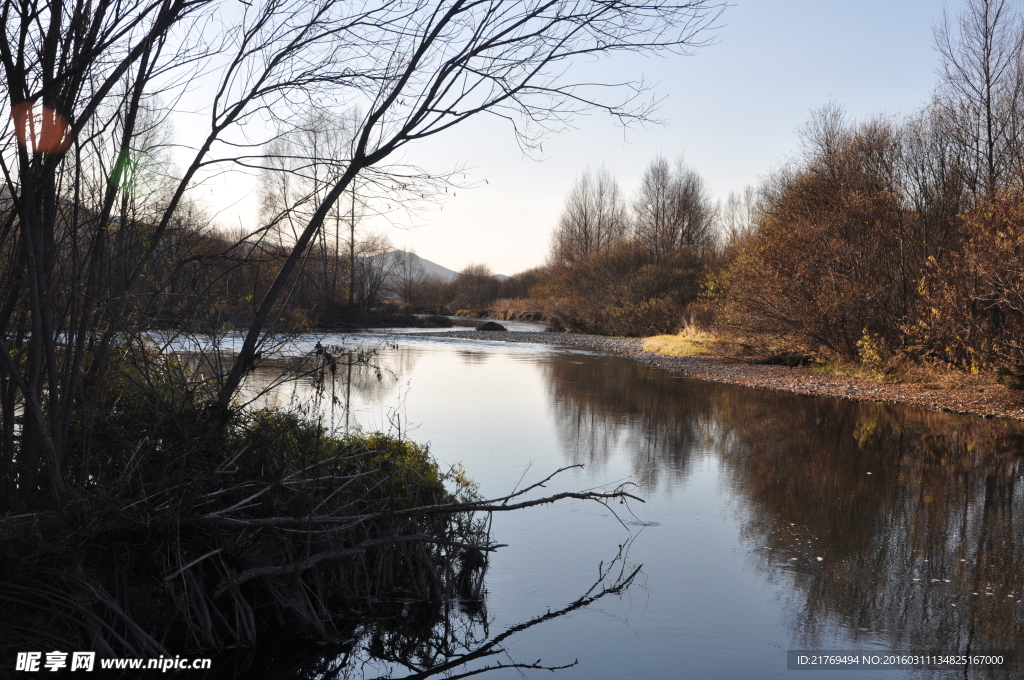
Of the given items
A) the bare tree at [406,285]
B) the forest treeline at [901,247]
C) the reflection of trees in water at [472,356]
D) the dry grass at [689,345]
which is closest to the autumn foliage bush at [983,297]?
the forest treeline at [901,247]

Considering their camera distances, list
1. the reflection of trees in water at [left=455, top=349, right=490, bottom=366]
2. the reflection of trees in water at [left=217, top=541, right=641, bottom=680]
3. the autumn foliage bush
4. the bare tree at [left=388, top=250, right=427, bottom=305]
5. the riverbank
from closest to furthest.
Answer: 1. the reflection of trees in water at [left=217, top=541, right=641, bottom=680]
2. the autumn foliage bush
3. the riverbank
4. the reflection of trees in water at [left=455, top=349, right=490, bottom=366]
5. the bare tree at [left=388, top=250, right=427, bottom=305]

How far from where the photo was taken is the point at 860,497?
902 cm

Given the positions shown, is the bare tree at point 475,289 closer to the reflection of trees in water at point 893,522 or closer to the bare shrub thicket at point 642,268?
the bare shrub thicket at point 642,268

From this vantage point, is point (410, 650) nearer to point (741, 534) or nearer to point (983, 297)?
point (741, 534)

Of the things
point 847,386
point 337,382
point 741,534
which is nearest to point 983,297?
point 847,386

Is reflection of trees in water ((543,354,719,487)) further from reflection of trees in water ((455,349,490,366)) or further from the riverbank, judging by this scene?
reflection of trees in water ((455,349,490,366))

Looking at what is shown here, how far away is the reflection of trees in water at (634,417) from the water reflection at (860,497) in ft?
0.16

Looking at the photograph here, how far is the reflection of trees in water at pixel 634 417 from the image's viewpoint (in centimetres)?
1113

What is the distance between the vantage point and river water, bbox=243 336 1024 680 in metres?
5.32

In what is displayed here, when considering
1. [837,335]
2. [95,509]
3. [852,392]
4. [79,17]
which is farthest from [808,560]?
[837,335]

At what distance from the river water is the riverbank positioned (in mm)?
1356

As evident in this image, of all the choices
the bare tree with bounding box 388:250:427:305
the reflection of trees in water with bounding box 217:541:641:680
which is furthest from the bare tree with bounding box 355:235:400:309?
the bare tree with bounding box 388:250:427:305

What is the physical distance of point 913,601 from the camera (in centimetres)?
589

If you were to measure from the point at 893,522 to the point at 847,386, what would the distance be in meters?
12.6
